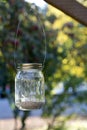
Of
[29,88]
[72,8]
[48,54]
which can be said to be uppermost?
[72,8]

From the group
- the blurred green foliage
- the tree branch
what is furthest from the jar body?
the blurred green foliage

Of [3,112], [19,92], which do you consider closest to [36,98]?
[19,92]

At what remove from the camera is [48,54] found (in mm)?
5781

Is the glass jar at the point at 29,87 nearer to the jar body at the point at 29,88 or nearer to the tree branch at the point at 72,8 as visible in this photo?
the jar body at the point at 29,88

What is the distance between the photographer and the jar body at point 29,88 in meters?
2.63

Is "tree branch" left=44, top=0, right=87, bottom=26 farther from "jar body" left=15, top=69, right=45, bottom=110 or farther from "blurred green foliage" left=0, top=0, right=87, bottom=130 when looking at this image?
"blurred green foliage" left=0, top=0, right=87, bottom=130

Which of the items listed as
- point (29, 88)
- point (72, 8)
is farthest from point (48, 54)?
point (72, 8)

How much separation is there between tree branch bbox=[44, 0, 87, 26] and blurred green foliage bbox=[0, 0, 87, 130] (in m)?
2.79

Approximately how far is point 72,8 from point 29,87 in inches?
20.1

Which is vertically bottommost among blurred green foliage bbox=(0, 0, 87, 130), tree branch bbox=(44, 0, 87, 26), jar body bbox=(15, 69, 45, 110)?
blurred green foliage bbox=(0, 0, 87, 130)

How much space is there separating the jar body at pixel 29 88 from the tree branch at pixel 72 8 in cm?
37

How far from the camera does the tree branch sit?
2551mm

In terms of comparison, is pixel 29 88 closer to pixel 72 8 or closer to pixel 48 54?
pixel 72 8

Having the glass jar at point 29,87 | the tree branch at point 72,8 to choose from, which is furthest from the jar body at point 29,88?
the tree branch at point 72,8
